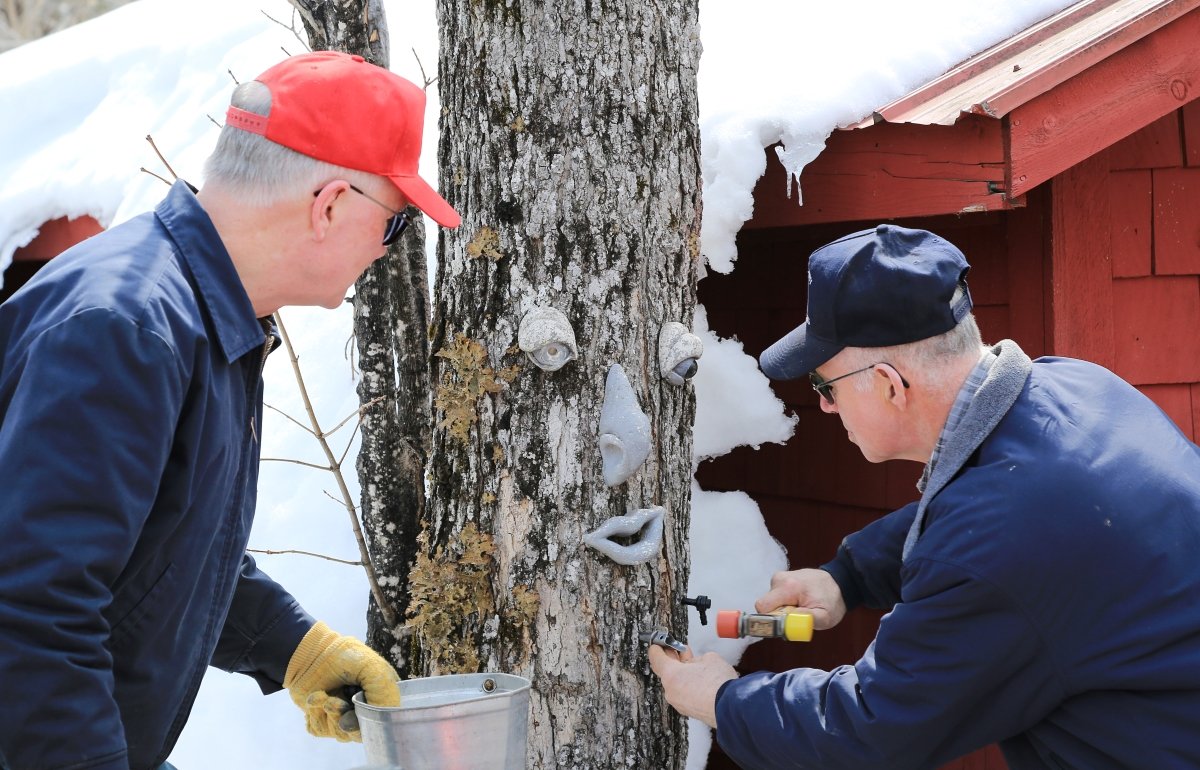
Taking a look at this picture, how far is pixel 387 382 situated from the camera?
3.61 m

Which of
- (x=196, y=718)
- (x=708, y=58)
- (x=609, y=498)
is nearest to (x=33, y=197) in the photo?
(x=196, y=718)

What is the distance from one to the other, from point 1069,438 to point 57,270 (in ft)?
5.72

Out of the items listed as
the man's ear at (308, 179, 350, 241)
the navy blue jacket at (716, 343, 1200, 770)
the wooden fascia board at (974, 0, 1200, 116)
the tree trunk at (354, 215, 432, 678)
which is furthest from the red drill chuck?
the wooden fascia board at (974, 0, 1200, 116)

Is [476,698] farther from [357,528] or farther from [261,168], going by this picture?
[357,528]

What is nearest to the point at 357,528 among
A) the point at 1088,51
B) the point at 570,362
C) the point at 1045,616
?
the point at 570,362

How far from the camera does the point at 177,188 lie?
186 centimetres

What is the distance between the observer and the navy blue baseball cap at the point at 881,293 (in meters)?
2.22

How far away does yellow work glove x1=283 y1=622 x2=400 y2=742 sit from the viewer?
232 cm

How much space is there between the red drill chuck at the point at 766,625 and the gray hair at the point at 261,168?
1.27 metres

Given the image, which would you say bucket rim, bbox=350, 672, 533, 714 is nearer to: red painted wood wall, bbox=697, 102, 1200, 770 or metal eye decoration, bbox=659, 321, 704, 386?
metal eye decoration, bbox=659, 321, 704, 386

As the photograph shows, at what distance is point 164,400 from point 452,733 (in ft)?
2.72

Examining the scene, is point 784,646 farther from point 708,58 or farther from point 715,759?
point 708,58

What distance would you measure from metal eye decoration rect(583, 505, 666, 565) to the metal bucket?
0.51 metres

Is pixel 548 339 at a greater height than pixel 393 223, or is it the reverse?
pixel 393 223
